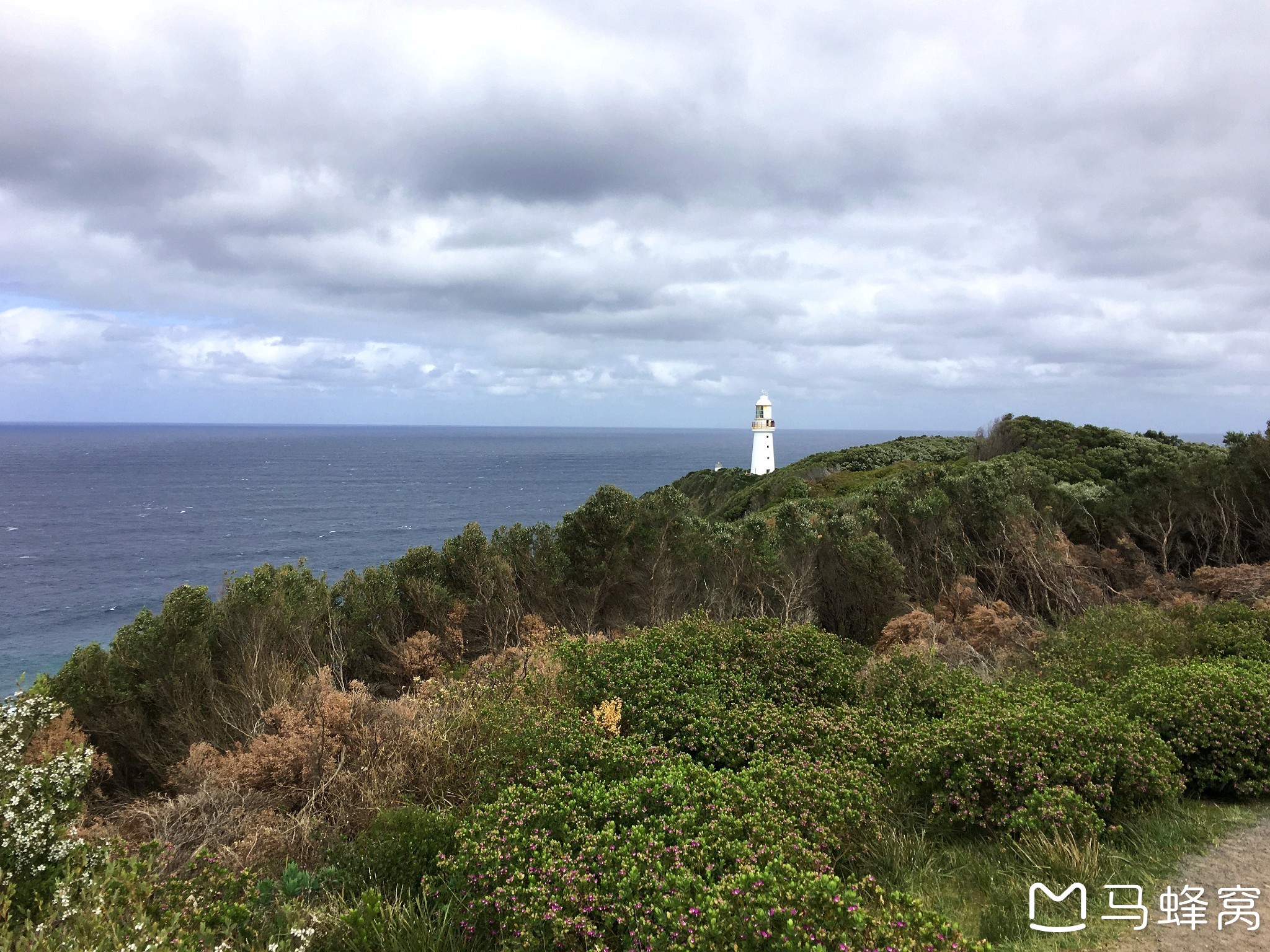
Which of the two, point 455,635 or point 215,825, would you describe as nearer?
Answer: point 215,825

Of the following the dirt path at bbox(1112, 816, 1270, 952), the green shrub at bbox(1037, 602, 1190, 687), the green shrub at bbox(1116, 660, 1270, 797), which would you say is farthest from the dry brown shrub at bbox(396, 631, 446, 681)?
the dirt path at bbox(1112, 816, 1270, 952)

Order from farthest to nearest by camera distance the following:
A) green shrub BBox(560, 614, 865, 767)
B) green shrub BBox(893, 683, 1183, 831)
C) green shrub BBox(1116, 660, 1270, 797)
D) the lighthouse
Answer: the lighthouse → green shrub BBox(560, 614, 865, 767) → green shrub BBox(1116, 660, 1270, 797) → green shrub BBox(893, 683, 1183, 831)

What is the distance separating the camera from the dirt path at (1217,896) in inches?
178

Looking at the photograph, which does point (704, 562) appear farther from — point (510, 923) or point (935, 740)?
point (510, 923)

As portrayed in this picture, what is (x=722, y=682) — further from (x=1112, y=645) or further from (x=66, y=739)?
(x=66, y=739)

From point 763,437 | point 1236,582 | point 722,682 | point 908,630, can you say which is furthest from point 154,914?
point 763,437

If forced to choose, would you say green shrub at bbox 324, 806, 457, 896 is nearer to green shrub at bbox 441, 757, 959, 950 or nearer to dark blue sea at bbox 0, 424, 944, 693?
green shrub at bbox 441, 757, 959, 950

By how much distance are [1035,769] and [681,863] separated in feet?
10.7

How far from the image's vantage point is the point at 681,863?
4.88 m

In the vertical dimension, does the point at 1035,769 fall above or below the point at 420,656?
above

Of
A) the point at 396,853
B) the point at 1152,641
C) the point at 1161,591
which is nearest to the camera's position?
the point at 396,853

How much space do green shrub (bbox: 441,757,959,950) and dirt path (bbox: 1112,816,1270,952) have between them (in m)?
1.74

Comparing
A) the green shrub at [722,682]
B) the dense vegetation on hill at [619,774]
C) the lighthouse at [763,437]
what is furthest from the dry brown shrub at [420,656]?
the lighthouse at [763,437]

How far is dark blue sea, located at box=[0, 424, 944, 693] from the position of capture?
137ft
